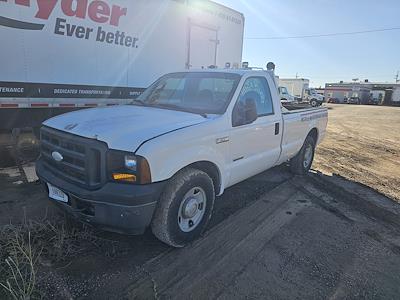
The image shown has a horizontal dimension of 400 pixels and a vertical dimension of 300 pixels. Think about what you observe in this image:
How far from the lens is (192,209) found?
11.7 ft

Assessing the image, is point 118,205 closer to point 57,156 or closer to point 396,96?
point 57,156

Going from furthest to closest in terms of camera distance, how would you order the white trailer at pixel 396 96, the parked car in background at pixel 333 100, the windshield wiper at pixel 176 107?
the parked car in background at pixel 333 100 → the white trailer at pixel 396 96 → the windshield wiper at pixel 176 107

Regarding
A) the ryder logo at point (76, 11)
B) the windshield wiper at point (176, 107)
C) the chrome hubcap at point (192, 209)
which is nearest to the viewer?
the chrome hubcap at point (192, 209)

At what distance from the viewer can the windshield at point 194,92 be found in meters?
4.11

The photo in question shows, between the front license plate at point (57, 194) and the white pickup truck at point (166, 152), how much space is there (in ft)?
0.04

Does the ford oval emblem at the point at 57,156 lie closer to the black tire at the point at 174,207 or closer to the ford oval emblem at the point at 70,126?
the ford oval emblem at the point at 70,126

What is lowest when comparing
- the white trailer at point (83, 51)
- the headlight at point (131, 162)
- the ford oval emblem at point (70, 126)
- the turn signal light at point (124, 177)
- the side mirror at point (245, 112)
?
the turn signal light at point (124, 177)

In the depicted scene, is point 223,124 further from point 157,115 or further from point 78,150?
point 78,150

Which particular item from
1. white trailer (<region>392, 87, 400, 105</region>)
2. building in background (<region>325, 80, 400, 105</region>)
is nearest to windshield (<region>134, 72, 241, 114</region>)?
building in background (<region>325, 80, 400, 105</region>)

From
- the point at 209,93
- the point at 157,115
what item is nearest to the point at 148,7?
the point at 209,93

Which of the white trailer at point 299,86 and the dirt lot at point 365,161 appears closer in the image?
the dirt lot at point 365,161

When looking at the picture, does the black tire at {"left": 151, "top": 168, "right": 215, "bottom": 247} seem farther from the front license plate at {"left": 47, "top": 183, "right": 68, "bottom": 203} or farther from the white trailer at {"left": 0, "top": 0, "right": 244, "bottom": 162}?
the white trailer at {"left": 0, "top": 0, "right": 244, "bottom": 162}

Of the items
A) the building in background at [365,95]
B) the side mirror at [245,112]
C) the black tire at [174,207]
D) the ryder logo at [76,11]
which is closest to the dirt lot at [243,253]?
the black tire at [174,207]

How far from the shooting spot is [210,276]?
10.1 feet
